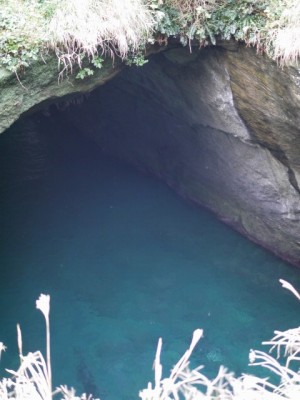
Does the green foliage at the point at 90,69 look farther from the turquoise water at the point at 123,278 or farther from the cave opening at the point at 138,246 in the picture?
the turquoise water at the point at 123,278

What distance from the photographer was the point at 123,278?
7.40 meters

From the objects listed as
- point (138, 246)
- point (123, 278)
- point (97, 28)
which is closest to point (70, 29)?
point (97, 28)

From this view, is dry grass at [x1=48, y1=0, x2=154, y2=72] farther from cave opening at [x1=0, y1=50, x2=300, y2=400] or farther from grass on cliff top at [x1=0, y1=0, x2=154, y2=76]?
cave opening at [x1=0, y1=50, x2=300, y2=400]

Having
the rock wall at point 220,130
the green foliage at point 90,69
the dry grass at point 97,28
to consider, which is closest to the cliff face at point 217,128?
the rock wall at point 220,130

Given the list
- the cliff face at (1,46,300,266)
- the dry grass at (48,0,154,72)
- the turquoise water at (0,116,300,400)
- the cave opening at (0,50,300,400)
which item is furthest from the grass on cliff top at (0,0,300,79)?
the turquoise water at (0,116,300,400)

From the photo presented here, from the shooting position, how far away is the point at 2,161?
1064 centimetres

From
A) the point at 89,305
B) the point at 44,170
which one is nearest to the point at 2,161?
the point at 44,170

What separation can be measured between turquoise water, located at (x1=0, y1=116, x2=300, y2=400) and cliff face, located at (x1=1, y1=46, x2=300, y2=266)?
0.41 m

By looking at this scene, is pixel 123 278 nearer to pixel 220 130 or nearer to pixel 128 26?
pixel 220 130

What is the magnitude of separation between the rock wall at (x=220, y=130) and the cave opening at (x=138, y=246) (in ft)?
0.10

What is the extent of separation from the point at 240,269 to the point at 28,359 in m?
5.89

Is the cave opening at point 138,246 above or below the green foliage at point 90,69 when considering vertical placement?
below

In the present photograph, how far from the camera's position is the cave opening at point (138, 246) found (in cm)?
618

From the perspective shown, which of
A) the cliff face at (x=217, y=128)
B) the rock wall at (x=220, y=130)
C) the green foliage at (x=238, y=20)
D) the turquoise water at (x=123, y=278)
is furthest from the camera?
the turquoise water at (x=123, y=278)
